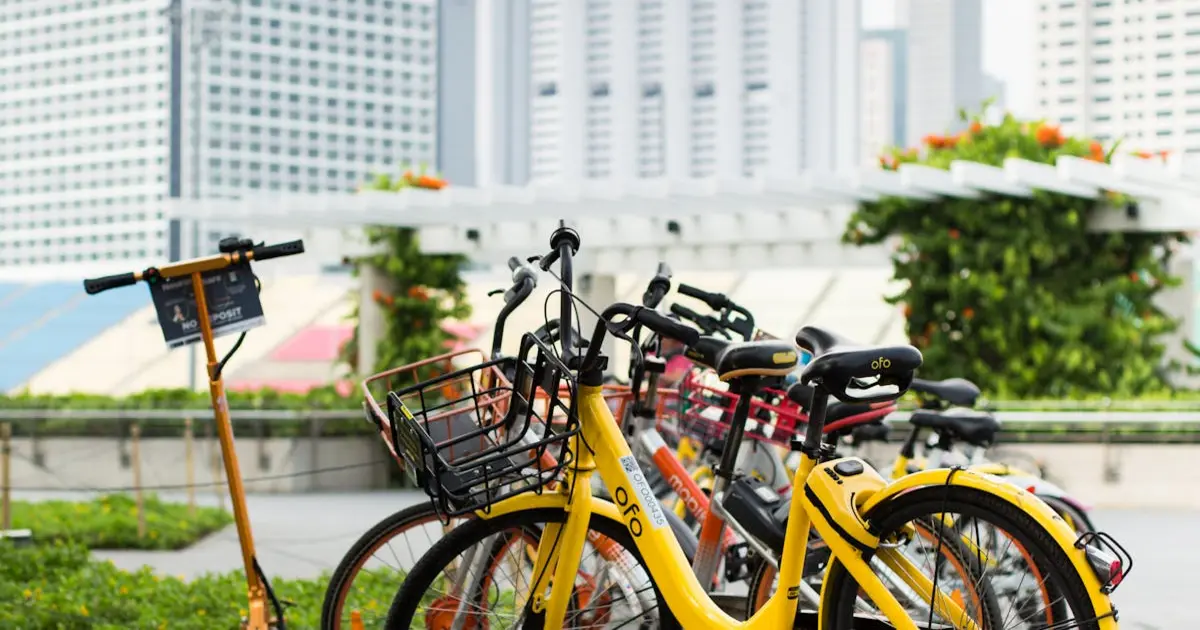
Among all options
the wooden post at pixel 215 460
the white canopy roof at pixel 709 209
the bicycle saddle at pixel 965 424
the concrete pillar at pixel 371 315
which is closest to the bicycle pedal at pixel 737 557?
the bicycle saddle at pixel 965 424

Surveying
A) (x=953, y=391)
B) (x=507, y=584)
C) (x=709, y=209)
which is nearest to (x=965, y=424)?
(x=953, y=391)

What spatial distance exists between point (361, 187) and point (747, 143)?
86905mm

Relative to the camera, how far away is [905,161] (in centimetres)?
1058

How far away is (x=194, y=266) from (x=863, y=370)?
1.58 metres

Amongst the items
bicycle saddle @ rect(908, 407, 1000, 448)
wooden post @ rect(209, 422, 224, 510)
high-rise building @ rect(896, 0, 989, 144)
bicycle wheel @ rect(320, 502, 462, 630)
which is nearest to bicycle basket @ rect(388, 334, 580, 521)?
bicycle wheel @ rect(320, 502, 462, 630)

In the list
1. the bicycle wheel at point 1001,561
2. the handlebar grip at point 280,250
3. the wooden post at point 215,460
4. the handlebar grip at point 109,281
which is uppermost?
the handlebar grip at point 280,250

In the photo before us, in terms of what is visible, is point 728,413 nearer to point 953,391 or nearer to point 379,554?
point 953,391

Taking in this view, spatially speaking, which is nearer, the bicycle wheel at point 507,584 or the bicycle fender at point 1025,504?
the bicycle fender at point 1025,504

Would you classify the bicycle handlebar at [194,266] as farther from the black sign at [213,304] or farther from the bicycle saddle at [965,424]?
the bicycle saddle at [965,424]

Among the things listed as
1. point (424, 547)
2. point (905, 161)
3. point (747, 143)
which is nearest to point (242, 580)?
point (424, 547)

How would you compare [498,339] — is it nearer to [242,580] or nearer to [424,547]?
[424,547]

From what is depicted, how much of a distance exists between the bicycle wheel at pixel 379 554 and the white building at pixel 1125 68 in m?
96.6

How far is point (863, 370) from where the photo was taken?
7.61 feet

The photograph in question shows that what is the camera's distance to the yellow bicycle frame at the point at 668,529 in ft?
7.45
